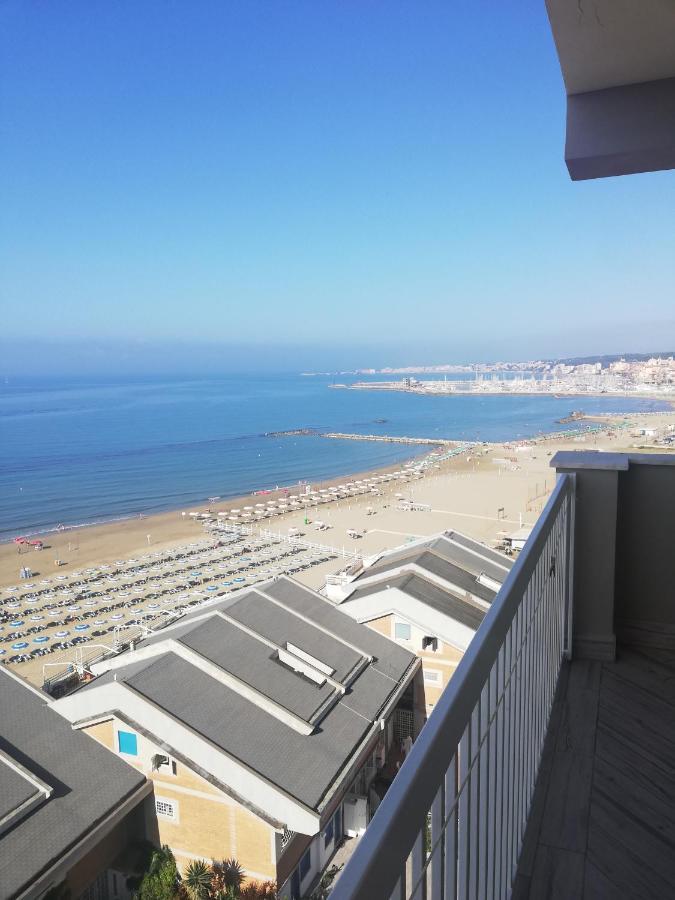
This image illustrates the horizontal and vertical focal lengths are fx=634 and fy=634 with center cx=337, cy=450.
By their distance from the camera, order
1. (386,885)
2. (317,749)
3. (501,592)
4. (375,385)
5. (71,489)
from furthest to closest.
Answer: (375,385) → (71,489) → (317,749) → (501,592) → (386,885)

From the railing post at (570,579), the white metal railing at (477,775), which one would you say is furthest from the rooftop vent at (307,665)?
the white metal railing at (477,775)

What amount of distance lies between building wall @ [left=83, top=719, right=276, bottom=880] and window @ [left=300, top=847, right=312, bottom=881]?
1.38 ft

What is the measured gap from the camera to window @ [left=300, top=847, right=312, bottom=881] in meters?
5.17

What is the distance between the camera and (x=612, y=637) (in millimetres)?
2443

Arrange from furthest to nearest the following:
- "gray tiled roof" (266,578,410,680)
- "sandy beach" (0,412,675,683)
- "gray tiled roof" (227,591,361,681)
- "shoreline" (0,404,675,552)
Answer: "shoreline" (0,404,675,552) < "sandy beach" (0,412,675,683) < "gray tiled roof" (266,578,410,680) < "gray tiled roof" (227,591,361,681)

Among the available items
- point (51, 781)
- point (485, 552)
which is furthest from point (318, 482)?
point (51, 781)

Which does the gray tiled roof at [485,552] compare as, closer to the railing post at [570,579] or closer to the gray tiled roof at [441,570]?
the gray tiled roof at [441,570]

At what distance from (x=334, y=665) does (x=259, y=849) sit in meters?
2.12

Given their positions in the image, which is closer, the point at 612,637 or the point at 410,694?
the point at 612,637

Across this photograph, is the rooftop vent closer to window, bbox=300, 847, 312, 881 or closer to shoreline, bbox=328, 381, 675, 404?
window, bbox=300, 847, 312, 881

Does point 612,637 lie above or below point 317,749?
above

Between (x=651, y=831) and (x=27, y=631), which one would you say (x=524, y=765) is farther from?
(x=27, y=631)

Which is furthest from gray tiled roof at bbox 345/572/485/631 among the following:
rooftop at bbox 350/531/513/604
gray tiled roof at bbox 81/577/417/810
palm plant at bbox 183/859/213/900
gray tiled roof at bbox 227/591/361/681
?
palm plant at bbox 183/859/213/900

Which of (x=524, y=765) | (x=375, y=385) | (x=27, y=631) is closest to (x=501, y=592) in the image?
(x=524, y=765)
